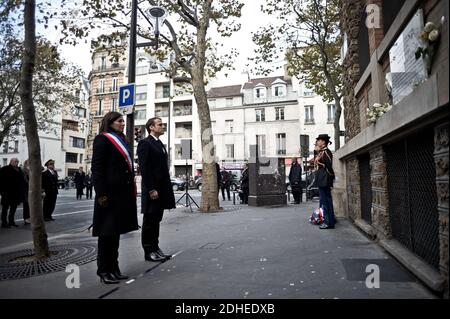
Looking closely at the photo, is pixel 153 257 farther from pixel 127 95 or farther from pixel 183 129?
pixel 183 129

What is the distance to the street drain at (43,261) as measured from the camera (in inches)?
174

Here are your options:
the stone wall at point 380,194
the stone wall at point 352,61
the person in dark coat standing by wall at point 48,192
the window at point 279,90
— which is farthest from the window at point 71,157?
the stone wall at point 380,194

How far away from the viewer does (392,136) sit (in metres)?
4.29

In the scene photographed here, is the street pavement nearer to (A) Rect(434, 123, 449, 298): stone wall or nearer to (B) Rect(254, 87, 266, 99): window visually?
(A) Rect(434, 123, 449, 298): stone wall

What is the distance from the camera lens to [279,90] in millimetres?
43188

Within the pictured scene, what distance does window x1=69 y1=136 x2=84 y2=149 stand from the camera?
56.0 meters

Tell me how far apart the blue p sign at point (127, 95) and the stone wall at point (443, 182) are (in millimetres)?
6804

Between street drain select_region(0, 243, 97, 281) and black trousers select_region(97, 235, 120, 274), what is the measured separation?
1.09m

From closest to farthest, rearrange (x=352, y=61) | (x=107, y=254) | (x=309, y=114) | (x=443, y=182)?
(x=443, y=182), (x=107, y=254), (x=352, y=61), (x=309, y=114)

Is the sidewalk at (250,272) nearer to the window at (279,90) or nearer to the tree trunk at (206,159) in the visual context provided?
the tree trunk at (206,159)

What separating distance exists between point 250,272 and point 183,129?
43.9 metres

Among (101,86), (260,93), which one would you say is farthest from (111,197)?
(101,86)

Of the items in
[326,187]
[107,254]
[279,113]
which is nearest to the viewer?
[107,254]
